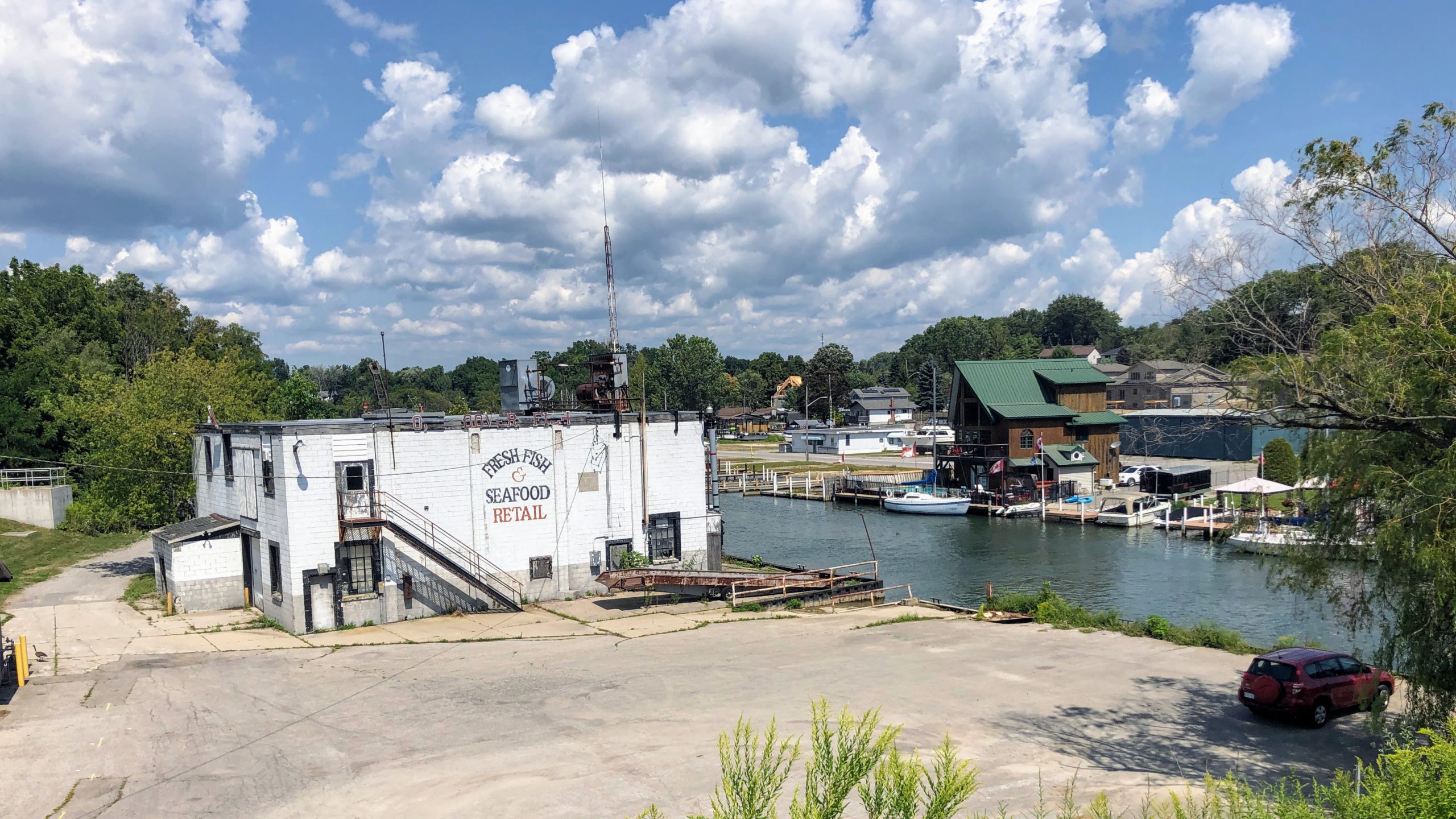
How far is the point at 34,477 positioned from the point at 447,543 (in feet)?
129

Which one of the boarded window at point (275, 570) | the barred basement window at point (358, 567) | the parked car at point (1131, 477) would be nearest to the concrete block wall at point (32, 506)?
the boarded window at point (275, 570)

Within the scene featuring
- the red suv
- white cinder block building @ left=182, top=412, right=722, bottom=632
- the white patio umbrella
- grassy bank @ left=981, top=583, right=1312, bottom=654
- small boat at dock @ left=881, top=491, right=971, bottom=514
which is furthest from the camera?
small boat at dock @ left=881, top=491, right=971, bottom=514

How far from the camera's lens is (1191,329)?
17.9 metres

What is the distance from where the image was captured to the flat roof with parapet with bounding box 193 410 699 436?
95.4ft

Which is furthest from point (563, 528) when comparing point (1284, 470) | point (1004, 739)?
point (1284, 470)

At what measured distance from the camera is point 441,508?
31.0m

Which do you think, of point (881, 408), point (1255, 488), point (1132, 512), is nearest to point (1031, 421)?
point (1132, 512)

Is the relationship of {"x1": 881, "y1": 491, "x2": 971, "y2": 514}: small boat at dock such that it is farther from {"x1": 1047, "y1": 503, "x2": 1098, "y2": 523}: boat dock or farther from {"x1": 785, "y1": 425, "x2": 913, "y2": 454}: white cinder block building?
{"x1": 785, "y1": 425, "x2": 913, "y2": 454}: white cinder block building

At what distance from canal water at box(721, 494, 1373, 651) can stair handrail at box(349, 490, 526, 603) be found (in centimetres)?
1914

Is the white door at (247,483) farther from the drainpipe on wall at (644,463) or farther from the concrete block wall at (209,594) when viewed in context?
the drainpipe on wall at (644,463)

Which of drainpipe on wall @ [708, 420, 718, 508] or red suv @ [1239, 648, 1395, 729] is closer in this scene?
red suv @ [1239, 648, 1395, 729]

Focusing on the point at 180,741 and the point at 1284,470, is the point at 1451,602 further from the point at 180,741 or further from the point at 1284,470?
the point at 1284,470

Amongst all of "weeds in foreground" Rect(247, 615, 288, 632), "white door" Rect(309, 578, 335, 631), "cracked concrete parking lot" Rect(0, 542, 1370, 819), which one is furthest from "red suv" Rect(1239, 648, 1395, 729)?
"weeds in foreground" Rect(247, 615, 288, 632)

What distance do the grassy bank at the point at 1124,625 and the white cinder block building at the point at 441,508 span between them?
1183 centimetres
